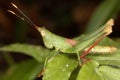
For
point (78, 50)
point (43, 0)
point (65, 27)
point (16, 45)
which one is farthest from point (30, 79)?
point (43, 0)

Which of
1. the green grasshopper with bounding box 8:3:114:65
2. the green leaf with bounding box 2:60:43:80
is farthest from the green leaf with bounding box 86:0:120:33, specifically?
the green grasshopper with bounding box 8:3:114:65

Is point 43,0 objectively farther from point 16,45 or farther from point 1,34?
point 16,45

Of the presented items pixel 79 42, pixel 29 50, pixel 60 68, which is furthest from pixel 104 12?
pixel 60 68

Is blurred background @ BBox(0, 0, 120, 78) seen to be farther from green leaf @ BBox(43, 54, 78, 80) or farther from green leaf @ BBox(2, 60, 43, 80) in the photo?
green leaf @ BBox(43, 54, 78, 80)

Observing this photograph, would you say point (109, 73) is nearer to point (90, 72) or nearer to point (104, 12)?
point (90, 72)

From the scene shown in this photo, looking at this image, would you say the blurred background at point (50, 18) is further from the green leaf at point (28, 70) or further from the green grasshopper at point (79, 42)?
the green grasshopper at point (79, 42)

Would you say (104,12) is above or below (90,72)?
above
